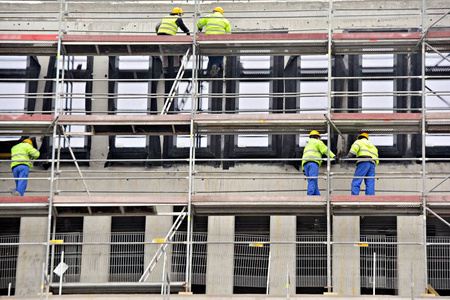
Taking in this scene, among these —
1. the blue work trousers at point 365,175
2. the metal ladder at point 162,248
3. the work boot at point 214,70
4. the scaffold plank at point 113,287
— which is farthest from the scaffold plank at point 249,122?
the scaffold plank at point 113,287

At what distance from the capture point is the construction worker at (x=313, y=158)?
25791 millimetres

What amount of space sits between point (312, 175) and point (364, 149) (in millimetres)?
1370

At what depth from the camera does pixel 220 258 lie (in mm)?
27344

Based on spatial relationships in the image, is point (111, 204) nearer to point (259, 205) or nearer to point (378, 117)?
point (259, 205)

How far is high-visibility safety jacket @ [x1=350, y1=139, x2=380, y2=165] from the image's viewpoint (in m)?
25.7

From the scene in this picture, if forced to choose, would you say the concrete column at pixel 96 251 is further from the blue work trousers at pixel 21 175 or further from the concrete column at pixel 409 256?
the concrete column at pixel 409 256

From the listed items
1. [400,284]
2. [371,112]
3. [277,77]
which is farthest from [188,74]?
[400,284]

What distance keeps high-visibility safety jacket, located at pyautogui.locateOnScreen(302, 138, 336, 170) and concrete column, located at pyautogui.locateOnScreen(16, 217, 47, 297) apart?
6.98 metres

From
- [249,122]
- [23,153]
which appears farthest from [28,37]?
[249,122]

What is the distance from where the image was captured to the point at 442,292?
2662 cm

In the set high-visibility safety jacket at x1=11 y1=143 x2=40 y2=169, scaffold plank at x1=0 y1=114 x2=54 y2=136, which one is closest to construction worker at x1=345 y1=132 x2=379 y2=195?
scaffold plank at x1=0 y1=114 x2=54 y2=136

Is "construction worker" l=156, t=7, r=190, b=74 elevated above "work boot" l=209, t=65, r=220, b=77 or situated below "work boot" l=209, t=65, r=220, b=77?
above

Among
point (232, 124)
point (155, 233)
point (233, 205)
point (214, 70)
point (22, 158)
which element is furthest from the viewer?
point (214, 70)

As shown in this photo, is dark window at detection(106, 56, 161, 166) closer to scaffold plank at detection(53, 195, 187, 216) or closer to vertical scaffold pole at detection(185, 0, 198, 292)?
vertical scaffold pole at detection(185, 0, 198, 292)
